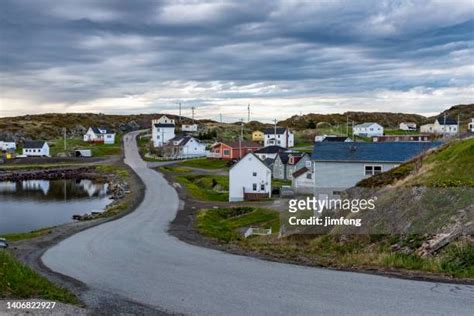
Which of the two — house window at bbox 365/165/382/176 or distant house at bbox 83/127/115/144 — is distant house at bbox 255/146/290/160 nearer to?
house window at bbox 365/165/382/176

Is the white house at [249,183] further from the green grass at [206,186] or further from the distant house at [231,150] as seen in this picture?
the distant house at [231,150]

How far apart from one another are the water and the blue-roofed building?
2499 cm

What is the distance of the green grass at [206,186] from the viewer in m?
56.0

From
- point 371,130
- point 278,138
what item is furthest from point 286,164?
point 371,130

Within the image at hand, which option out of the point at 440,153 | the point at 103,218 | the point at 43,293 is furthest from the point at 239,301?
the point at 103,218

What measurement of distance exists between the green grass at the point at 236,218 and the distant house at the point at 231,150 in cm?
5284

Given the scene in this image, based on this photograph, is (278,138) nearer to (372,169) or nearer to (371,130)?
(371,130)

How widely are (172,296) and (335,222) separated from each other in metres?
12.2

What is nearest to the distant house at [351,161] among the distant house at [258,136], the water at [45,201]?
the water at [45,201]

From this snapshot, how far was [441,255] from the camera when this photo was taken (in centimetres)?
1496

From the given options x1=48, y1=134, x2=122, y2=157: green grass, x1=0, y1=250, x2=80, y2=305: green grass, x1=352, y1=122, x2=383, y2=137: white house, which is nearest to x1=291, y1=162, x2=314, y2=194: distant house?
x1=0, y1=250, x2=80, y2=305: green grass

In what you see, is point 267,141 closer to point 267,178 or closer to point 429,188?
point 267,178

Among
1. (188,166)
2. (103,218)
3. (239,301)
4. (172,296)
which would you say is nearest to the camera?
(239,301)

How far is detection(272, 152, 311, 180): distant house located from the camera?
70.8m
